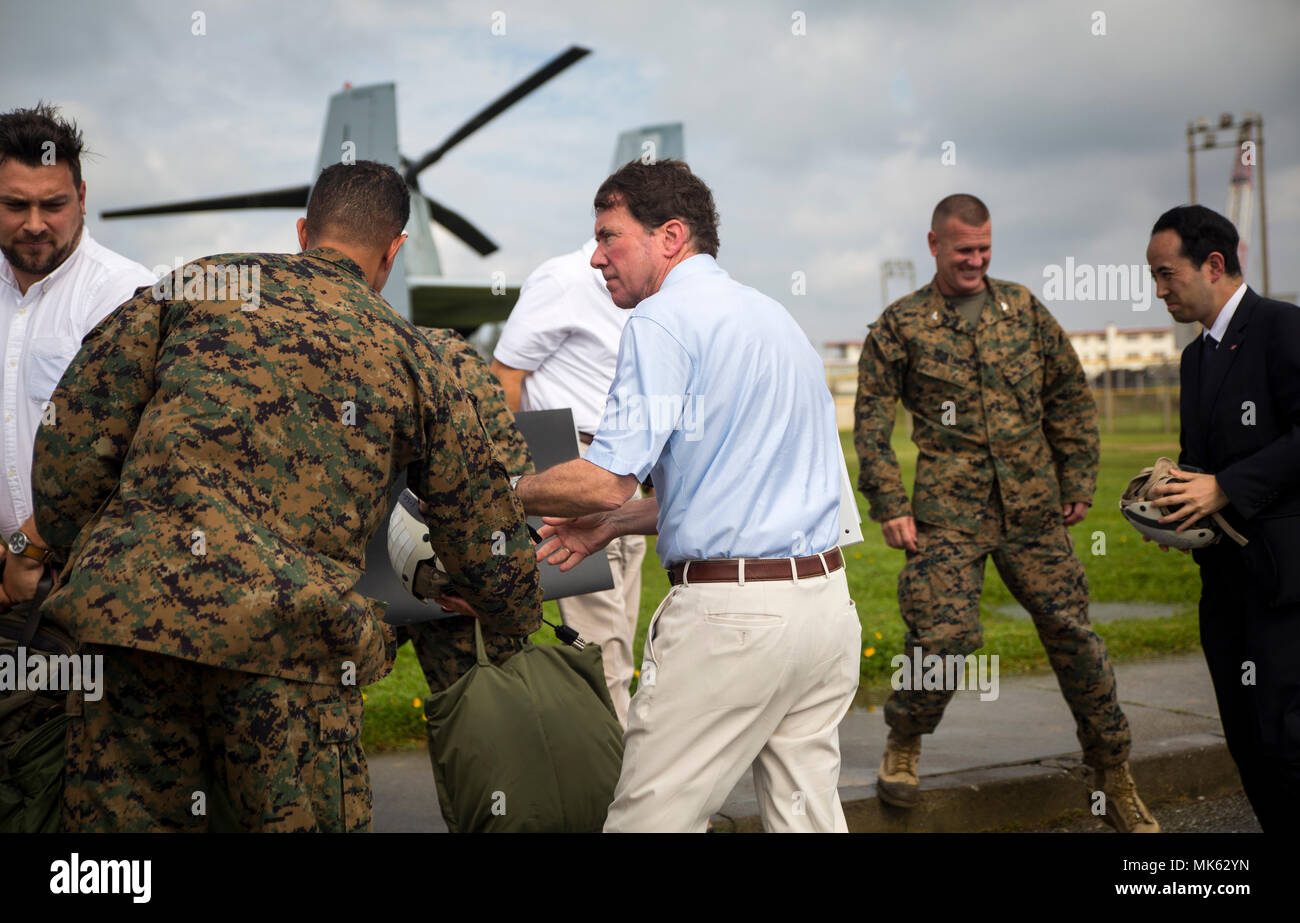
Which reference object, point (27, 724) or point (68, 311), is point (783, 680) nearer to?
point (27, 724)

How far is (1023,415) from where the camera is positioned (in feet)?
16.5

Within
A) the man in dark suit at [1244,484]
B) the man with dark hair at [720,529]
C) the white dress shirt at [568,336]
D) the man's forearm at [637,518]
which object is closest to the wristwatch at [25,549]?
the man with dark hair at [720,529]

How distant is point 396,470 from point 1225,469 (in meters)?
2.68

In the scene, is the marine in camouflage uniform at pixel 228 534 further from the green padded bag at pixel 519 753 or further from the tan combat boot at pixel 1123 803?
the tan combat boot at pixel 1123 803

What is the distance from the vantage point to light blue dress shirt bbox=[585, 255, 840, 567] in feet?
9.20

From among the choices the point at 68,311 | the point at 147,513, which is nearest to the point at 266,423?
the point at 147,513

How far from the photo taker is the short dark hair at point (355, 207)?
268 centimetres

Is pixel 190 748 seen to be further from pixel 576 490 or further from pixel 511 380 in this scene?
pixel 511 380

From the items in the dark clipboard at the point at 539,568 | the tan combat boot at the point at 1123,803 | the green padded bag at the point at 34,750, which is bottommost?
the tan combat boot at the point at 1123,803

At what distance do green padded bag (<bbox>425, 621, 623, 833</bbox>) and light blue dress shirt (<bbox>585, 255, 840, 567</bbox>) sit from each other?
2.07 ft

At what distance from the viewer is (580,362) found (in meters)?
5.16

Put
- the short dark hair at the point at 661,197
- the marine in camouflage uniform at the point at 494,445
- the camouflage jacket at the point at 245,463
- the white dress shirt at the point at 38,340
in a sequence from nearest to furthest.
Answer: the camouflage jacket at the point at 245,463 < the short dark hair at the point at 661,197 < the white dress shirt at the point at 38,340 < the marine in camouflage uniform at the point at 494,445

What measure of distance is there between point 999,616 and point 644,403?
24.2 ft

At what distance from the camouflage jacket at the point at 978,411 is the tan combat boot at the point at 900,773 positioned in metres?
0.91
